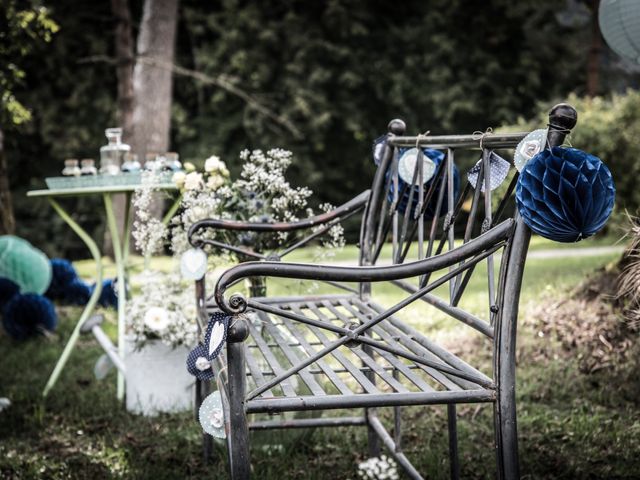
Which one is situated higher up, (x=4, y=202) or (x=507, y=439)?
(x=4, y=202)

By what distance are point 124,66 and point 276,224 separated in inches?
301

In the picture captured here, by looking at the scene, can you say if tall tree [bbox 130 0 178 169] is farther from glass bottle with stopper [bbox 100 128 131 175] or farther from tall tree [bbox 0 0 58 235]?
glass bottle with stopper [bbox 100 128 131 175]

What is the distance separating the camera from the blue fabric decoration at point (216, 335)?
1628mm

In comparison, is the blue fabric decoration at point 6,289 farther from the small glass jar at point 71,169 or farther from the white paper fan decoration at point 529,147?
the white paper fan decoration at point 529,147

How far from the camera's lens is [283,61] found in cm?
1502

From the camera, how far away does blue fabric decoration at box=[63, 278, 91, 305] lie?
18.9ft

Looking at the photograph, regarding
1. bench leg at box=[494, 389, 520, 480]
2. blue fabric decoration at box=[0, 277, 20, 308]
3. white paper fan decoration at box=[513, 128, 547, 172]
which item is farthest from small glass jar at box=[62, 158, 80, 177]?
bench leg at box=[494, 389, 520, 480]

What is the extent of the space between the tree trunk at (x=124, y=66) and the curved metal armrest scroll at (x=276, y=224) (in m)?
6.76

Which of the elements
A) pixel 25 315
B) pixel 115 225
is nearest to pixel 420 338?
pixel 115 225

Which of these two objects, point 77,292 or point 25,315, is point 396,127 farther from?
point 77,292

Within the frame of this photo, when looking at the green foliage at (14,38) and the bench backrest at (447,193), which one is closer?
the bench backrest at (447,193)

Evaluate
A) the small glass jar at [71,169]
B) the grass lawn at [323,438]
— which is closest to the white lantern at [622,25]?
the grass lawn at [323,438]

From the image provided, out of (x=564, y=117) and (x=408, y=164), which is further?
(x=408, y=164)

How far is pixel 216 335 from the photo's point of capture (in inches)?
65.2
